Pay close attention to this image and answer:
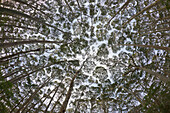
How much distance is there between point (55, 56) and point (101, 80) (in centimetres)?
597

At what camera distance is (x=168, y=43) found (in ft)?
29.1

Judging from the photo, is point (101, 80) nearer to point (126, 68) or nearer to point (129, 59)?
point (126, 68)

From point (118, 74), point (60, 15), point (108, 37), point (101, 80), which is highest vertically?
point (60, 15)

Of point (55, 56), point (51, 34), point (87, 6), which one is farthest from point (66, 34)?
point (87, 6)

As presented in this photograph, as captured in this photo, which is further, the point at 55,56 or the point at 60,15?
the point at 55,56

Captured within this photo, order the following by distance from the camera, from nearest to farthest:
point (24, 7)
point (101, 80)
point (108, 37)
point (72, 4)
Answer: point (24, 7) → point (72, 4) → point (108, 37) → point (101, 80)

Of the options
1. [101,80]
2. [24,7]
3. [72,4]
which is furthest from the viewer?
[101,80]

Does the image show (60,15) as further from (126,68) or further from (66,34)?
(126,68)

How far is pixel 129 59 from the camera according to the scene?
34.9 ft

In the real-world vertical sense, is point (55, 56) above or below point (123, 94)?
above

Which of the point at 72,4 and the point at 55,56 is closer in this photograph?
the point at 72,4

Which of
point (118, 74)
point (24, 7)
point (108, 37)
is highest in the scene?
point (24, 7)

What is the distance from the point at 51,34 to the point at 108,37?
608 cm

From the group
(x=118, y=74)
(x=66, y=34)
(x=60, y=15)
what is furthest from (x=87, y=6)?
(x=118, y=74)
